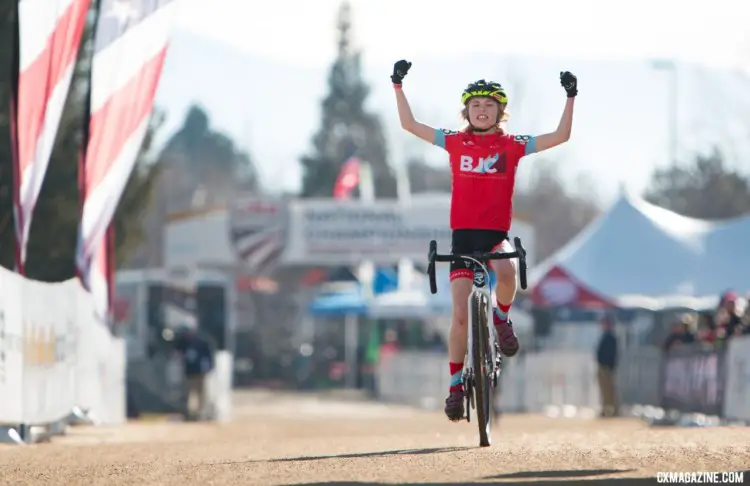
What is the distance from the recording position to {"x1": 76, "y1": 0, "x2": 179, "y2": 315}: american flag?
17594mm

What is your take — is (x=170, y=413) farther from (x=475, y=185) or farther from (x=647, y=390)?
(x=475, y=185)

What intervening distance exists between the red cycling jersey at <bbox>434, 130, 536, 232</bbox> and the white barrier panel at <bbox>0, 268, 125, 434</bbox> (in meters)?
4.75

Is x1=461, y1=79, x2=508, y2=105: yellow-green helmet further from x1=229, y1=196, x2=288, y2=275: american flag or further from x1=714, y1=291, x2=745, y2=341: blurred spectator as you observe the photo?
x1=229, y1=196, x2=288, y2=275: american flag

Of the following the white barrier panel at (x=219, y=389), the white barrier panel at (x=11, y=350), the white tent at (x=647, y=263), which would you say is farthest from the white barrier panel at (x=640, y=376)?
the white barrier panel at (x=11, y=350)

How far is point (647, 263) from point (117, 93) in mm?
16217

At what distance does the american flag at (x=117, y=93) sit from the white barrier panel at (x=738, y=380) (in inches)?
322

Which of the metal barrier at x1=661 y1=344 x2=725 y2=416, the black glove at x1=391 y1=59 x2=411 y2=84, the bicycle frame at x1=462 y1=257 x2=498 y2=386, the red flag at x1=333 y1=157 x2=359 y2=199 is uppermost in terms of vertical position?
the red flag at x1=333 y1=157 x2=359 y2=199

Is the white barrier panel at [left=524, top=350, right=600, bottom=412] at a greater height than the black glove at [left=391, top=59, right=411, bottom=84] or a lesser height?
lesser

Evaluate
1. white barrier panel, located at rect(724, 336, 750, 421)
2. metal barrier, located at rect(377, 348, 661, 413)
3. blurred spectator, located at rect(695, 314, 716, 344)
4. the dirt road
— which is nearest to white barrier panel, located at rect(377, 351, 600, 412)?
metal barrier, located at rect(377, 348, 661, 413)

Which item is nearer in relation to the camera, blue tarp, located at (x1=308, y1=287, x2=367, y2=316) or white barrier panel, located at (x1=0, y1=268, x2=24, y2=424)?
white barrier panel, located at (x1=0, y1=268, x2=24, y2=424)

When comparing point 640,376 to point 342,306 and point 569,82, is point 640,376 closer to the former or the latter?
point 342,306

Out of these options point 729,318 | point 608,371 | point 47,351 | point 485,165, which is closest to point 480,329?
point 485,165

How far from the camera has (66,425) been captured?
18328mm

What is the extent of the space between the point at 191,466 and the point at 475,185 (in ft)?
8.14
